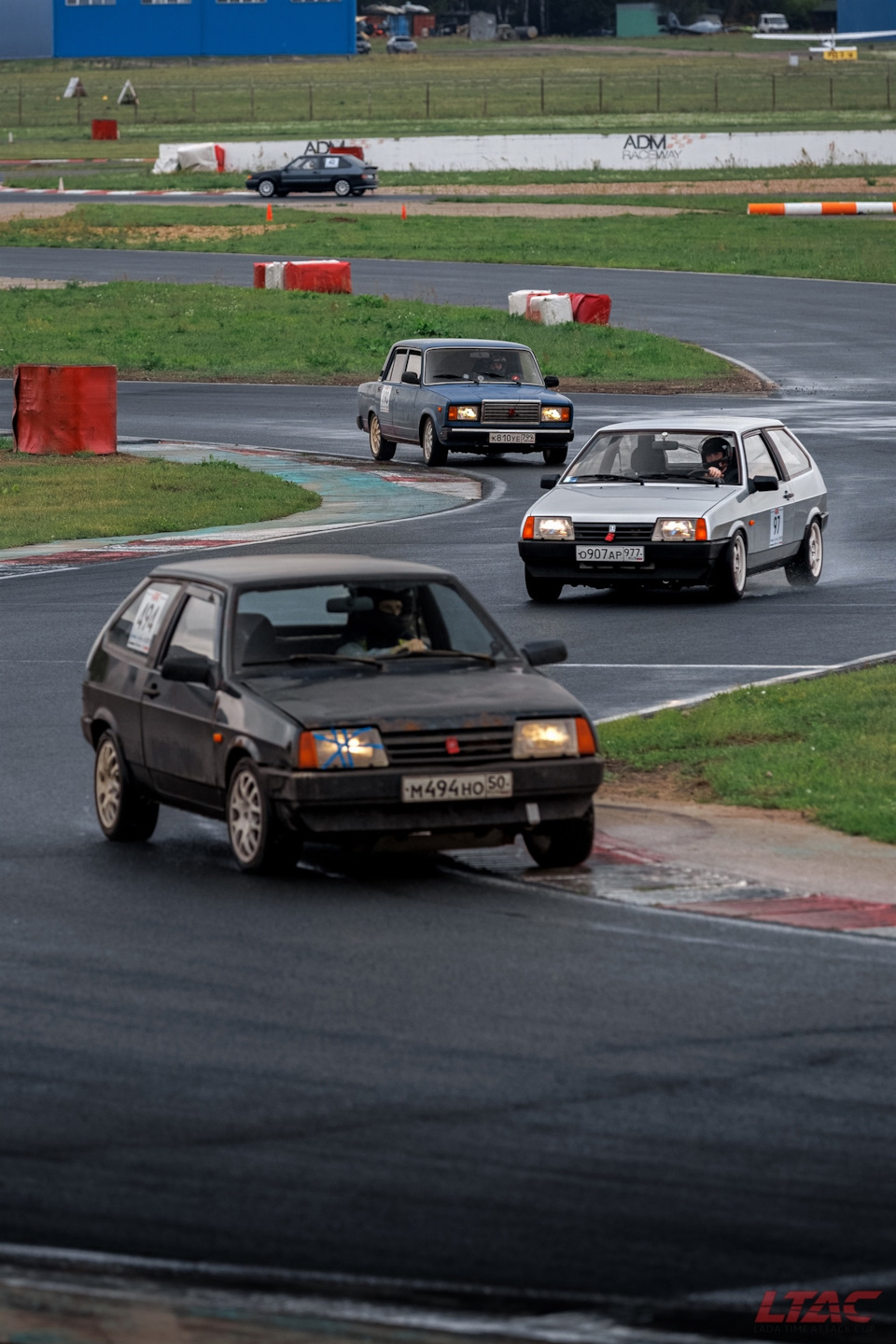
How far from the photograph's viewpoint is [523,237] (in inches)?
2467

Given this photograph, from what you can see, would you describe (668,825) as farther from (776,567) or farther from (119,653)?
(776,567)

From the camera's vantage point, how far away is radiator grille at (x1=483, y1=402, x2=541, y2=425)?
29.3 meters

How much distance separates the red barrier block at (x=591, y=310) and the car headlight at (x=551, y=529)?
26821 mm

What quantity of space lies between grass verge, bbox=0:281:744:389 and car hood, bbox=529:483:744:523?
19020 millimetres

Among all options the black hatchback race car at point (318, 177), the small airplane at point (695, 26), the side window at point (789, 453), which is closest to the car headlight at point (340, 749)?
the side window at point (789, 453)

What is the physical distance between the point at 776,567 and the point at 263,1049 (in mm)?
13546

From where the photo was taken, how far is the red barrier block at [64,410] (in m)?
29.9

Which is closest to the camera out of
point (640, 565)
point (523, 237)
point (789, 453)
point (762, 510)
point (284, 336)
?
point (640, 565)

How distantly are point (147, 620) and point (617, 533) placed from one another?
8040 mm

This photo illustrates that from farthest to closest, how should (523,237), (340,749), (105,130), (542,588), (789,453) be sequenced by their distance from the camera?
1. (105,130)
2. (523,237)
3. (789,453)
4. (542,588)
5. (340,749)

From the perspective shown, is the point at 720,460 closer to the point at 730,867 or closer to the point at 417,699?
the point at 730,867

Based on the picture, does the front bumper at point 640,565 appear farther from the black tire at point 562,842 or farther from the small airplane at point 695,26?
the small airplane at point 695,26

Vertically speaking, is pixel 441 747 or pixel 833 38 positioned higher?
pixel 833 38

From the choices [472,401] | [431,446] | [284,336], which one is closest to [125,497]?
[431,446]
